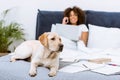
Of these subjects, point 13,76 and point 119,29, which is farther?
point 119,29

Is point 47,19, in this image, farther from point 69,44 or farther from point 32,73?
point 32,73

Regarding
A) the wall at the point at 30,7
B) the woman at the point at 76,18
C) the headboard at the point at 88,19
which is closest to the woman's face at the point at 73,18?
the woman at the point at 76,18

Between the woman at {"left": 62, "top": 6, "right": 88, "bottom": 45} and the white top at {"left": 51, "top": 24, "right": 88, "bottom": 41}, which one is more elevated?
the woman at {"left": 62, "top": 6, "right": 88, "bottom": 45}

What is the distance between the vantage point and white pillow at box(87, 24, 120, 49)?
11.3 feet

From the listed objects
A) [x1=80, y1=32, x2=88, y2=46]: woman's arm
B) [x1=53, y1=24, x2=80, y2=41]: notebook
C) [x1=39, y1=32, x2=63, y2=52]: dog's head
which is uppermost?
[x1=39, y1=32, x2=63, y2=52]: dog's head

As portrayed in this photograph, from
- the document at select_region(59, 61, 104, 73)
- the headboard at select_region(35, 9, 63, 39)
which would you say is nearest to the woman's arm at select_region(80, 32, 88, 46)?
the headboard at select_region(35, 9, 63, 39)

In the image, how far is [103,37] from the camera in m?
3.51

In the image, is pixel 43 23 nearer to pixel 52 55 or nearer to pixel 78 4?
pixel 78 4

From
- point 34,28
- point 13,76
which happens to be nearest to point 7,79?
point 13,76

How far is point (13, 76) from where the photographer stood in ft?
7.90

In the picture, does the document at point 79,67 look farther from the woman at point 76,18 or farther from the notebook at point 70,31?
the woman at point 76,18

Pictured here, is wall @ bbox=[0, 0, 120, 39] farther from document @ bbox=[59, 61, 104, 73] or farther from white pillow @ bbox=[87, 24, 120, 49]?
document @ bbox=[59, 61, 104, 73]

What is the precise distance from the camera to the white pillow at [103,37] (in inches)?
136

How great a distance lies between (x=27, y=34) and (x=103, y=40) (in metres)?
1.29
